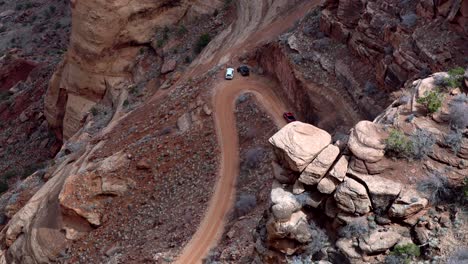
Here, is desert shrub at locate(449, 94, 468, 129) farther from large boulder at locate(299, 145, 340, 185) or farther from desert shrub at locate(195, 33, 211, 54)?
desert shrub at locate(195, 33, 211, 54)

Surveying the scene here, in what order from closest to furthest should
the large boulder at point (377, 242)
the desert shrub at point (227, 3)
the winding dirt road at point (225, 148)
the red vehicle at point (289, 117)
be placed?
the large boulder at point (377, 242) → the winding dirt road at point (225, 148) → the red vehicle at point (289, 117) → the desert shrub at point (227, 3)

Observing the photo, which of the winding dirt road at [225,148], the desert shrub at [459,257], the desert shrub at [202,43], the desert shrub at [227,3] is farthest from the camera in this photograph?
the desert shrub at [227,3]

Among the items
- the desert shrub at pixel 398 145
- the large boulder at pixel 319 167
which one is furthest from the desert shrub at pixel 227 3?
the desert shrub at pixel 398 145

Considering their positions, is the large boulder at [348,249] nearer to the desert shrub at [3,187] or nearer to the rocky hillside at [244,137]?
the rocky hillside at [244,137]

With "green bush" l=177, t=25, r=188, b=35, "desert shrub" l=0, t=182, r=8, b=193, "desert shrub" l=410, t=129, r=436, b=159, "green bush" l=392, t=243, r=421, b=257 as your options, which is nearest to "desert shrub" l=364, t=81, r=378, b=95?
"desert shrub" l=410, t=129, r=436, b=159

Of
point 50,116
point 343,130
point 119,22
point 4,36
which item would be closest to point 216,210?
point 343,130
